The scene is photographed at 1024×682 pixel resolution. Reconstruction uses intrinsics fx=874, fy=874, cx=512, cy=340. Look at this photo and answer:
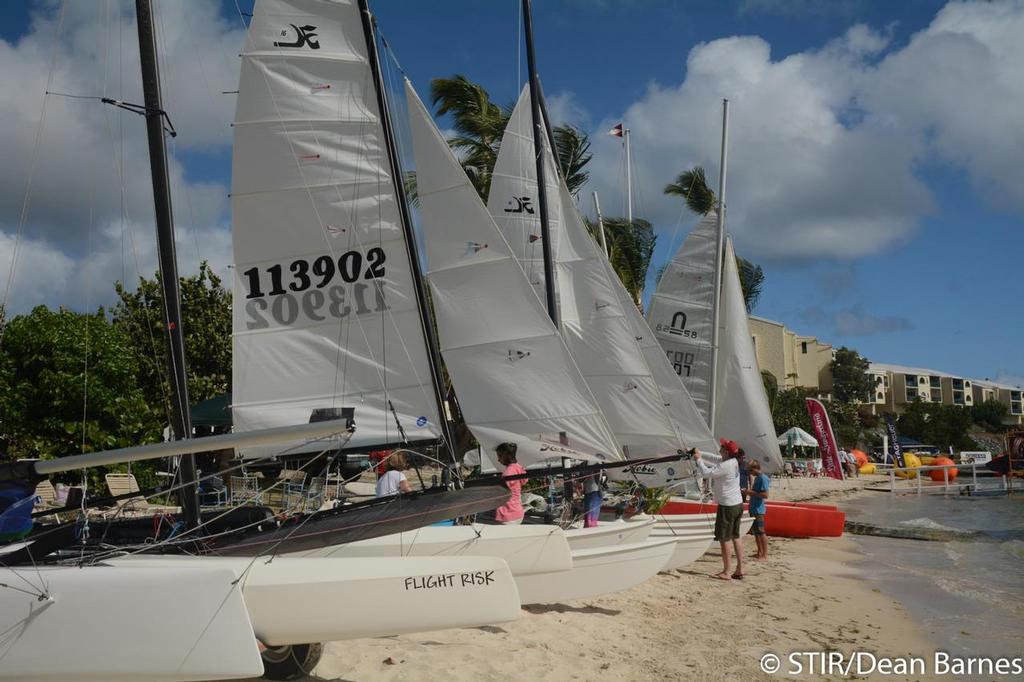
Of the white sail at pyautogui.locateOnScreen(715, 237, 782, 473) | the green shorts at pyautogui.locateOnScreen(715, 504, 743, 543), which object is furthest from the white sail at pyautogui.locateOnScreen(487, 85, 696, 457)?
the white sail at pyautogui.locateOnScreen(715, 237, 782, 473)

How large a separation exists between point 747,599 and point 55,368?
641 inches

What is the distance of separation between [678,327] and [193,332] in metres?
15.6

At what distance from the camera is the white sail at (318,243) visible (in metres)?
9.77

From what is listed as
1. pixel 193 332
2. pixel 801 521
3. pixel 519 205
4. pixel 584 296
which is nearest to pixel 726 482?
pixel 584 296

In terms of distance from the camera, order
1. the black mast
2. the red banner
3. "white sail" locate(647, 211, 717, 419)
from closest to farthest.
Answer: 1. the black mast
2. "white sail" locate(647, 211, 717, 419)
3. the red banner

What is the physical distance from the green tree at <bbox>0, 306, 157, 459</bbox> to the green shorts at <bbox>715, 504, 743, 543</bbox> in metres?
13.3

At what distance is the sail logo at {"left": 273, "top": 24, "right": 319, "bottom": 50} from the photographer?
1018cm

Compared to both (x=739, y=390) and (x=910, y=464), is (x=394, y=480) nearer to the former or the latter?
(x=739, y=390)

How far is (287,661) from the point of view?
6570mm

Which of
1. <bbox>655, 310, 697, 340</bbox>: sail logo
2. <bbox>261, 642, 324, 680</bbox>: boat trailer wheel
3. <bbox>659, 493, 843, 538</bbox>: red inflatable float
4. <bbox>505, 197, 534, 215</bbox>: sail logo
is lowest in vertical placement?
<bbox>659, 493, 843, 538</bbox>: red inflatable float

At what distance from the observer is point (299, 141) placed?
10117 mm

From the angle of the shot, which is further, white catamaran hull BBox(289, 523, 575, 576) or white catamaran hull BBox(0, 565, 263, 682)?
white catamaran hull BBox(289, 523, 575, 576)

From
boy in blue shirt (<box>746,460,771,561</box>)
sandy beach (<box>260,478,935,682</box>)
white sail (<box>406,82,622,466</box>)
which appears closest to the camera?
sandy beach (<box>260,478,935,682</box>)

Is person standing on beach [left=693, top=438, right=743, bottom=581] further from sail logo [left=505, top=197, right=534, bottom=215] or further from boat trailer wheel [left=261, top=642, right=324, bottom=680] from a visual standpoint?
boat trailer wheel [left=261, top=642, right=324, bottom=680]
